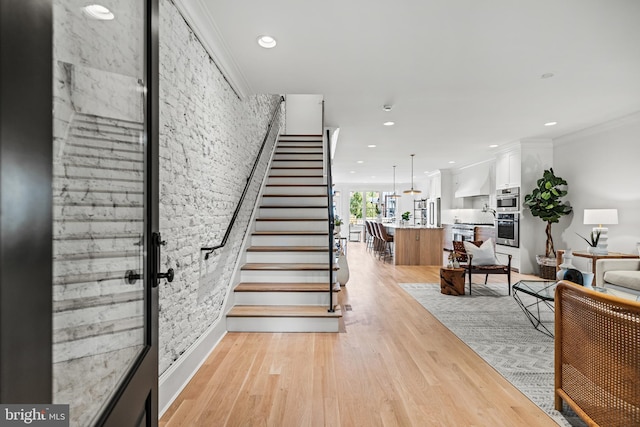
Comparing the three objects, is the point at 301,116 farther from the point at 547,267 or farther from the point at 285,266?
the point at 547,267

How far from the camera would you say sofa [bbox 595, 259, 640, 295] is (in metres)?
3.70

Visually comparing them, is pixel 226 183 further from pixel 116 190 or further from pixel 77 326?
pixel 77 326

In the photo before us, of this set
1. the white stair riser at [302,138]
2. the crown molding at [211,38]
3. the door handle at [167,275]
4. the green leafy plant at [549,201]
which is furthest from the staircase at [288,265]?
the green leafy plant at [549,201]

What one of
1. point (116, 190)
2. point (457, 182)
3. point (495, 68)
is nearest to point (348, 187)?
point (457, 182)

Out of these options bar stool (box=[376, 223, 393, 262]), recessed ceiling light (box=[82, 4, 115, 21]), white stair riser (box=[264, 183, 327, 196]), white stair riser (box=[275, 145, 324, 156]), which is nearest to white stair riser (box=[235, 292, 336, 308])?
white stair riser (box=[264, 183, 327, 196])

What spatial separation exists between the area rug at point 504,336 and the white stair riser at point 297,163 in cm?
267

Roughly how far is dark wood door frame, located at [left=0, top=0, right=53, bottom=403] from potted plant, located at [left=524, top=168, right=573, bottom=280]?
22.3ft

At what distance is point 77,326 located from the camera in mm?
796

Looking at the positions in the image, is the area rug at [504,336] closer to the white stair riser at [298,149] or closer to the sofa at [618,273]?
the sofa at [618,273]

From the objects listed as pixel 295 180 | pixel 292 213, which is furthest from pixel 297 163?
pixel 292 213

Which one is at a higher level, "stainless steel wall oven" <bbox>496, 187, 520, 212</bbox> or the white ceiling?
the white ceiling

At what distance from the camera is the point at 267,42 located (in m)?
2.73

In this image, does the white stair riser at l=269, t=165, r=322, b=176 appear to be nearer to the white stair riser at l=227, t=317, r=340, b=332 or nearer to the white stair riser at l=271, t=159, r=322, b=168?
the white stair riser at l=271, t=159, r=322, b=168

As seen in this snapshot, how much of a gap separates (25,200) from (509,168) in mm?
7778
